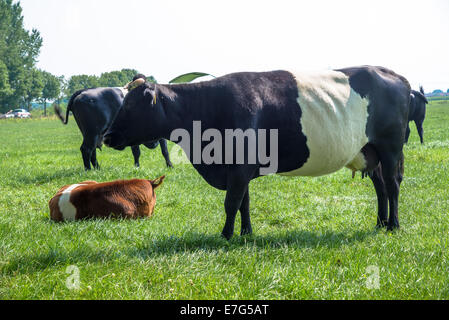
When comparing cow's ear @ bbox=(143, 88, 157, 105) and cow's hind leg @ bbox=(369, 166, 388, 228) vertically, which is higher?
cow's ear @ bbox=(143, 88, 157, 105)

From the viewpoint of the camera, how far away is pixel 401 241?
389 cm

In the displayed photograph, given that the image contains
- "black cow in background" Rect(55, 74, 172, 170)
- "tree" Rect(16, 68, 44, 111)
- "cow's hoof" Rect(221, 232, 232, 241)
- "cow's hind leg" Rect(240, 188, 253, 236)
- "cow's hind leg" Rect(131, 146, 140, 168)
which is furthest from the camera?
"tree" Rect(16, 68, 44, 111)

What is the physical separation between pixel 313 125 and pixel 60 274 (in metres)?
2.63

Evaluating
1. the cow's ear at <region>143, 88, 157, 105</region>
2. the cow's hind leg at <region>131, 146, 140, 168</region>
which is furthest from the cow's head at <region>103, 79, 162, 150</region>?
the cow's hind leg at <region>131, 146, 140, 168</region>

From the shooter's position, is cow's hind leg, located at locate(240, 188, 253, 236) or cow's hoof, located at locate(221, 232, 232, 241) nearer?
cow's hoof, located at locate(221, 232, 232, 241)

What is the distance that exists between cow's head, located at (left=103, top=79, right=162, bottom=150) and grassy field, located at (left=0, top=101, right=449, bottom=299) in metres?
1.01

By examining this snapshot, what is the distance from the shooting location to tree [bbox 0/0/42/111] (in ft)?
213

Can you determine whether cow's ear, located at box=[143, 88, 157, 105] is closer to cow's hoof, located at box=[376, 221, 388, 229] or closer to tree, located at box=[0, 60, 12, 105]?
cow's hoof, located at box=[376, 221, 388, 229]

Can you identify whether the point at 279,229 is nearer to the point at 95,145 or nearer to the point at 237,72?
the point at 237,72

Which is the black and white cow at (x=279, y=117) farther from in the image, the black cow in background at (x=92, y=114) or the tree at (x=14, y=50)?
the tree at (x=14, y=50)

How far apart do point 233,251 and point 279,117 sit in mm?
1367

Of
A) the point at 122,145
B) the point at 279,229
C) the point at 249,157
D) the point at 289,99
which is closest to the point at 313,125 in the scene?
the point at 289,99

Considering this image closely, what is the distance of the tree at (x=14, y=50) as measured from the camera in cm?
6481

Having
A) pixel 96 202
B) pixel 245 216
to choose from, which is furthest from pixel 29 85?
pixel 245 216
